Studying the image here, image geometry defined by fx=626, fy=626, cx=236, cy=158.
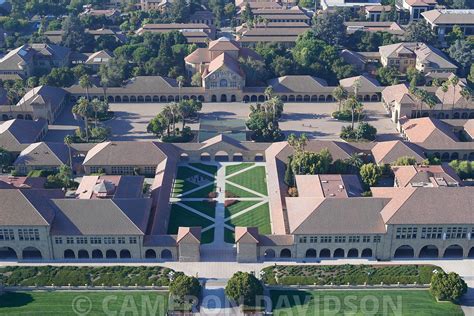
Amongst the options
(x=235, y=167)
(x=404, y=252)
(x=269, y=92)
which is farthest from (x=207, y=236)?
(x=269, y=92)

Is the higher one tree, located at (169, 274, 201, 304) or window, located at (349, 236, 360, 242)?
window, located at (349, 236, 360, 242)

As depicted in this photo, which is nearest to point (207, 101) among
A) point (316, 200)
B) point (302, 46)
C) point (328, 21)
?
point (302, 46)

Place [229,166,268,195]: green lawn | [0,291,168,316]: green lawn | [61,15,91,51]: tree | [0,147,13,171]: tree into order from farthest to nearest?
[61,15,91,51]: tree → [0,147,13,171]: tree → [229,166,268,195]: green lawn → [0,291,168,316]: green lawn

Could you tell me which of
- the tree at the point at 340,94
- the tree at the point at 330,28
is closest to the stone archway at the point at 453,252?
the tree at the point at 340,94

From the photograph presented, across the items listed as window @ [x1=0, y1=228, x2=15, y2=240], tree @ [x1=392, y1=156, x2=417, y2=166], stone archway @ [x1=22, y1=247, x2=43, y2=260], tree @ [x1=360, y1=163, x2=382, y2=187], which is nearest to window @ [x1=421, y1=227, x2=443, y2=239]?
tree @ [x1=360, y1=163, x2=382, y2=187]

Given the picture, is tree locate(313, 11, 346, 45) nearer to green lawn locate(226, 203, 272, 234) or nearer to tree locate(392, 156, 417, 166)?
tree locate(392, 156, 417, 166)

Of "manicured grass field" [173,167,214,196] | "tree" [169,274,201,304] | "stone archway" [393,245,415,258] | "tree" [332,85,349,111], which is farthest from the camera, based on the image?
"tree" [332,85,349,111]

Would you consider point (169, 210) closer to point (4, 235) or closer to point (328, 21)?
point (4, 235)

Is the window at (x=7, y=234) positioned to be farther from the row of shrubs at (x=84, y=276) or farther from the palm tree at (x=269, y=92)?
the palm tree at (x=269, y=92)
